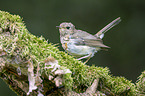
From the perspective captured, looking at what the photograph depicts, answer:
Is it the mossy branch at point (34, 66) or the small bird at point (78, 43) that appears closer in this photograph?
the mossy branch at point (34, 66)

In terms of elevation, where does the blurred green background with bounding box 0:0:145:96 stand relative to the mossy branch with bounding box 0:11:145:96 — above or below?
above

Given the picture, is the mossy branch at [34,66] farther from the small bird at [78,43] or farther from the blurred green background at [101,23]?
the blurred green background at [101,23]

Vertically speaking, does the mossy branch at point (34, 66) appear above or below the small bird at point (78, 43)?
below

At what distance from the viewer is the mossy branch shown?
165 centimetres

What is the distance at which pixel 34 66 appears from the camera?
66.2 inches

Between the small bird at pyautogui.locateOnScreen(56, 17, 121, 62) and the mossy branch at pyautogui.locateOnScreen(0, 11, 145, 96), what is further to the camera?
the small bird at pyautogui.locateOnScreen(56, 17, 121, 62)

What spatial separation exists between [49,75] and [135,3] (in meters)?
→ 4.92

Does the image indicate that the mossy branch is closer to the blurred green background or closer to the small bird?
the small bird

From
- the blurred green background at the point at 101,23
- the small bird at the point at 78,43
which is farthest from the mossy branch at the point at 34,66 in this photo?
the blurred green background at the point at 101,23

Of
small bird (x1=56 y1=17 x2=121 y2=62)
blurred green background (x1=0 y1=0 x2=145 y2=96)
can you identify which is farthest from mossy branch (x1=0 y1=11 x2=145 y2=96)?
blurred green background (x1=0 y1=0 x2=145 y2=96)

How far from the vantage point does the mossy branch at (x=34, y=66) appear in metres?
1.65

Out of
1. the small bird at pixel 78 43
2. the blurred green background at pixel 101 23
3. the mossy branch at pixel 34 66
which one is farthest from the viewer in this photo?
the blurred green background at pixel 101 23

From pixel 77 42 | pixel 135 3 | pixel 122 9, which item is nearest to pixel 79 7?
pixel 122 9

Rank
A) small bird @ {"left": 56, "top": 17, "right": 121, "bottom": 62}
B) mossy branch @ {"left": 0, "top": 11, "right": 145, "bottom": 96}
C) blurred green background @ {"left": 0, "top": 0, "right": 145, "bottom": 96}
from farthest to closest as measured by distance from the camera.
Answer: blurred green background @ {"left": 0, "top": 0, "right": 145, "bottom": 96}
small bird @ {"left": 56, "top": 17, "right": 121, "bottom": 62}
mossy branch @ {"left": 0, "top": 11, "right": 145, "bottom": 96}
